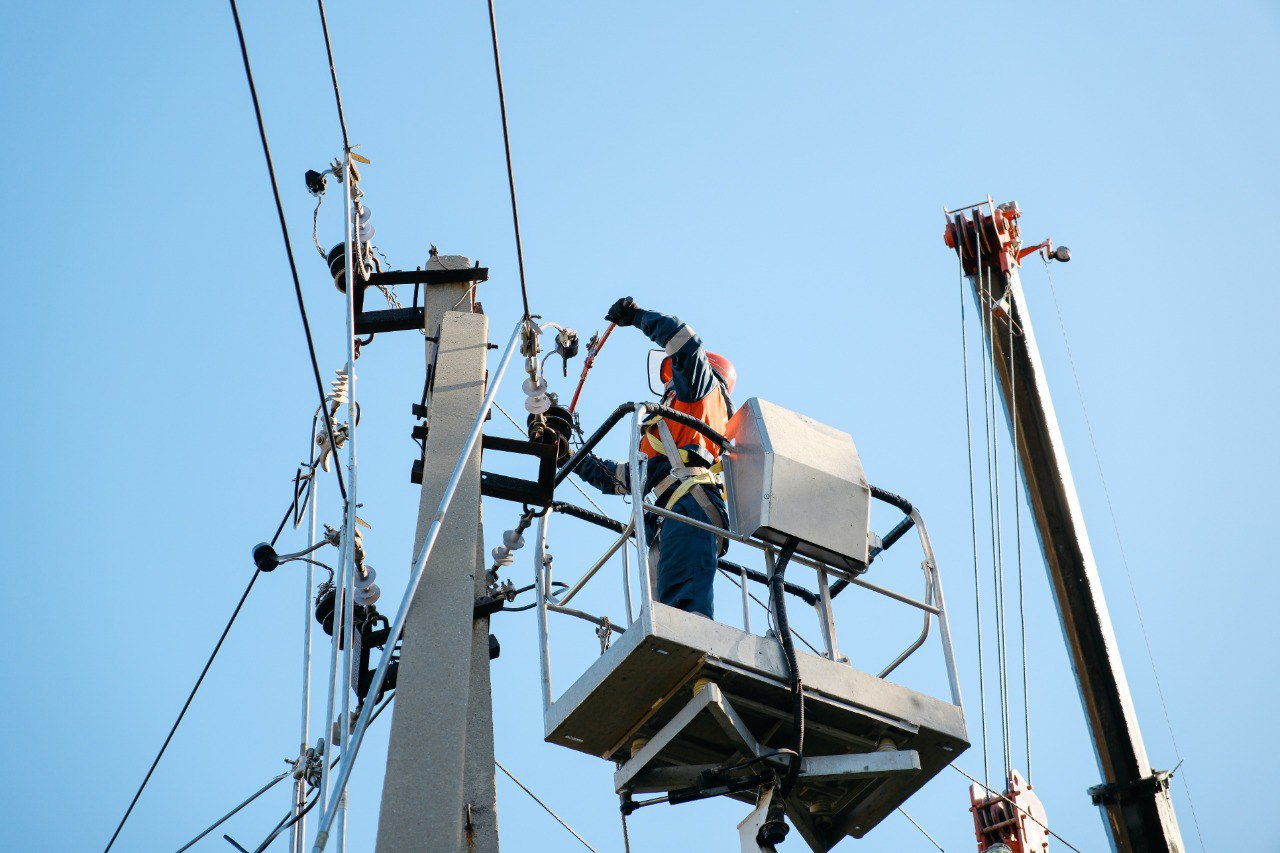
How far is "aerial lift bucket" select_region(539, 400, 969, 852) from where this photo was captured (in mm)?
6375

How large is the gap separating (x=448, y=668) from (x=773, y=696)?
1431mm

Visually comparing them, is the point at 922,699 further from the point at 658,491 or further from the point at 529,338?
the point at 529,338

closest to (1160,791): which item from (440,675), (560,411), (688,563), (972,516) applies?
(972,516)

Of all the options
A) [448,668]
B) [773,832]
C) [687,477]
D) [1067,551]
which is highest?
[1067,551]

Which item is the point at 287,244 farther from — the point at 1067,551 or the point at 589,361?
the point at 1067,551

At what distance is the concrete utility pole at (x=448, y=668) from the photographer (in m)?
5.65

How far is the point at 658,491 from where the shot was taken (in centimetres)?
792

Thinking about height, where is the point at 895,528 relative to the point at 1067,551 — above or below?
below

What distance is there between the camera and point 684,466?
783 centimetres

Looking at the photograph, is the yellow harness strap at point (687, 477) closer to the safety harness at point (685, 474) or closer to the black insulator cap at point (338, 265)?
the safety harness at point (685, 474)

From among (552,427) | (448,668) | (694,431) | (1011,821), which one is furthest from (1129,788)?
(448,668)

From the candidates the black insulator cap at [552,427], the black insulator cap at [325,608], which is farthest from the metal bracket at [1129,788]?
the black insulator cap at [325,608]

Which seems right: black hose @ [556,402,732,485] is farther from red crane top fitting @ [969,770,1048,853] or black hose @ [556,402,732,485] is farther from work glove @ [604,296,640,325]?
red crane top fitting @ [969,770,1048,853]

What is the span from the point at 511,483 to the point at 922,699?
2242 mm
